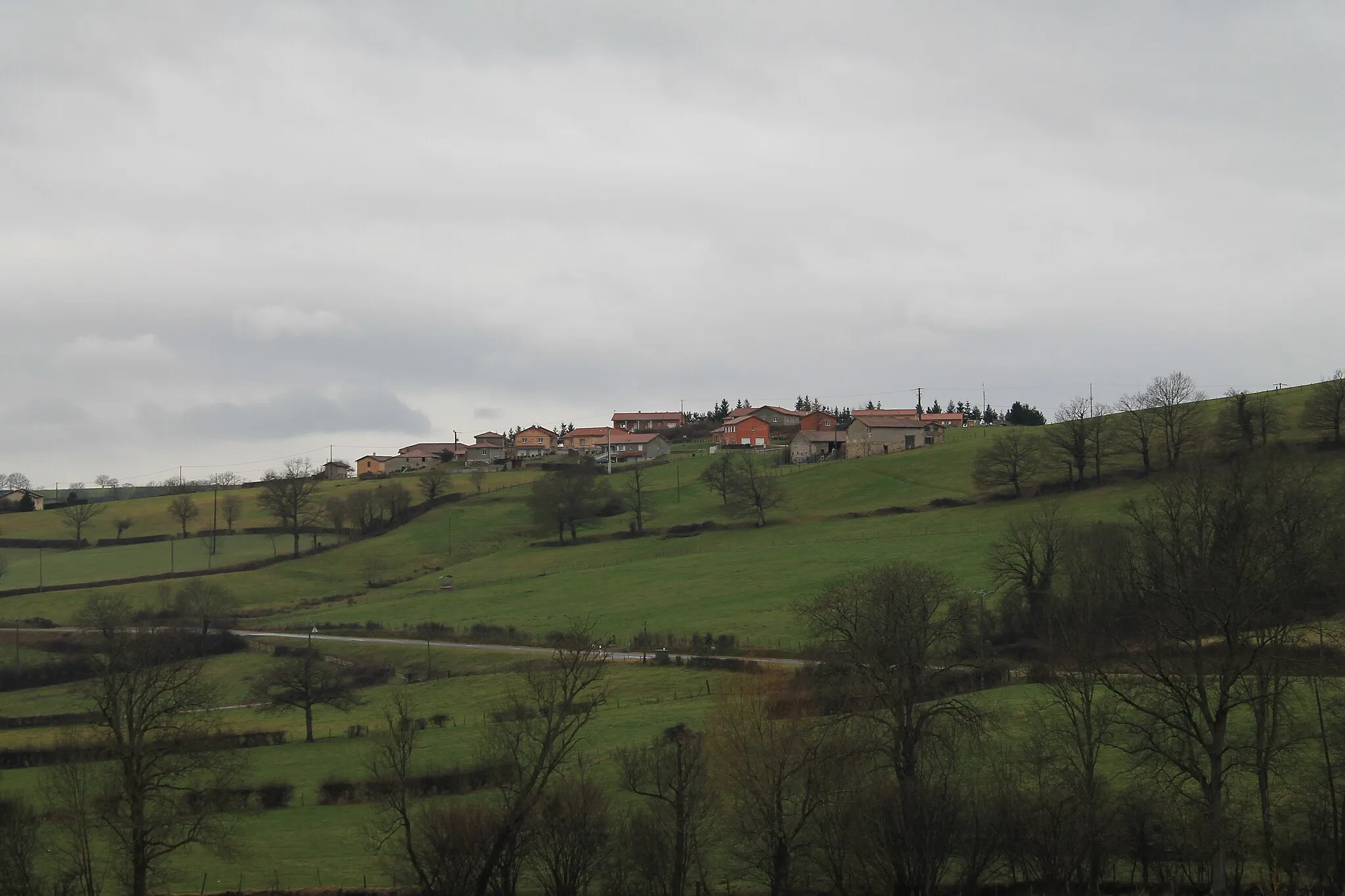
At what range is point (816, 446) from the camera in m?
157

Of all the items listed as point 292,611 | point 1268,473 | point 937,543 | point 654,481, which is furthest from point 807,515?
point 1268,473

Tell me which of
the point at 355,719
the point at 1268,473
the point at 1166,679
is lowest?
the point at 355,719

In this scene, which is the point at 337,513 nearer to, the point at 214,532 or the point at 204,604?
the point at 214,532

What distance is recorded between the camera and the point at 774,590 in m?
83.3

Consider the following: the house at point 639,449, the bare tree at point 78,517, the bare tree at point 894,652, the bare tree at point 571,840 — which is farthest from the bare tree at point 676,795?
the house at point 639,449

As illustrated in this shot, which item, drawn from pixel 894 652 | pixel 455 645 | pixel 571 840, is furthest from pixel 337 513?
pixel 571 840

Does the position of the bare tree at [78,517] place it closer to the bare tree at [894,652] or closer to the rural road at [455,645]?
the rural road at [455,645]

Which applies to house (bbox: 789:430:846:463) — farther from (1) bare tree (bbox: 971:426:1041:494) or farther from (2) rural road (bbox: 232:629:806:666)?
(2) rural road (bbox: 232:629:806:666)

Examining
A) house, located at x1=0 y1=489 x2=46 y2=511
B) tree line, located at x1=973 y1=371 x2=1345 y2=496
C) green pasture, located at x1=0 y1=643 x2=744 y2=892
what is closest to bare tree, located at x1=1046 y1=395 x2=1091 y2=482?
tree line, located at x1=973 y1=371 x2=1345 y2=496

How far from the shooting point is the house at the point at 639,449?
191 meters

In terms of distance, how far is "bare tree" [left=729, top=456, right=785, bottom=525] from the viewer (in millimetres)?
115750

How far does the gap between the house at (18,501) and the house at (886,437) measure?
108626 millimetres

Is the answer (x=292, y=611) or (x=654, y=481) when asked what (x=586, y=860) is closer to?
(x=292, y=611)

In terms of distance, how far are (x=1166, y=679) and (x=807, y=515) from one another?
78.6m
